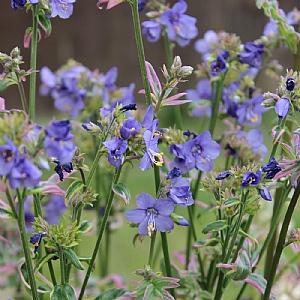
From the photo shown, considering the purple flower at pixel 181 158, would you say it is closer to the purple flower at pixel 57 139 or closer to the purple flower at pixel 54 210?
the purple flower at pixel 57 139

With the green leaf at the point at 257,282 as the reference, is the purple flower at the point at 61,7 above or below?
above

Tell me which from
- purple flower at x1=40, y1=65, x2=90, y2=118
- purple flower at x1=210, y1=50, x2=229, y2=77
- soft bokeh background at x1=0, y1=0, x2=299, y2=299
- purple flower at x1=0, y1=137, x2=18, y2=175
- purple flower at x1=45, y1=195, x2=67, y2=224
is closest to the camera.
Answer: purple flower at x1=0, y1=137, x2=18, y2=175

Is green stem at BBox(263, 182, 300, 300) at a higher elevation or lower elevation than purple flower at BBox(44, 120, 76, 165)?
lower

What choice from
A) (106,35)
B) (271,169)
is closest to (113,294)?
(271,169)

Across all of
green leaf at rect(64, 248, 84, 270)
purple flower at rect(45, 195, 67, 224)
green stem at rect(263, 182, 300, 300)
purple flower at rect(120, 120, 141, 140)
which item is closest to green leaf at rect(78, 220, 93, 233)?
green leaf at rect(64, 248, 84, 270)

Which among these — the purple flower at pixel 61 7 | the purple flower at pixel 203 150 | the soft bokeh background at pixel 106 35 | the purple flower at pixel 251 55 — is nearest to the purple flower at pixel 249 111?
the purple flower at pixel 251 55

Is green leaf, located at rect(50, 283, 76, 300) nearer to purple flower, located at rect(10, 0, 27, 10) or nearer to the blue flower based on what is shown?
the blue flower

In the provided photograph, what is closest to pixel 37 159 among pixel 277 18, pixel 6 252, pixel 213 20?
pixel 277 18
